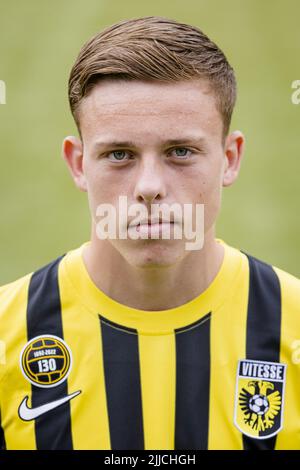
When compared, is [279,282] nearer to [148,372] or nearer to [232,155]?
[232,155]

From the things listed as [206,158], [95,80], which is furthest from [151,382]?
[95,80]

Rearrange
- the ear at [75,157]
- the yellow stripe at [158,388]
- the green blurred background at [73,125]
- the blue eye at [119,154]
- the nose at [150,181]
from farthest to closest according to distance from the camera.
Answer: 1. the green blurred background at [73,125]
2. the ear at [75,157]
3. the yellow stripe at [158,388]
4. the blue eye at [119,154]
5. the nose at [150,181]

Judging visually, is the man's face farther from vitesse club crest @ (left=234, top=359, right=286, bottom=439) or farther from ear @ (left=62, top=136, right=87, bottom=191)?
vitesse club crest @ (left=234, top=359, right=286, bottom=439)

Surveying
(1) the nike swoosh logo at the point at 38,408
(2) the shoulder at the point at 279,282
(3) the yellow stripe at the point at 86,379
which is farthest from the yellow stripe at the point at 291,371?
(1) the nike swoosh logo at the point at 38,408

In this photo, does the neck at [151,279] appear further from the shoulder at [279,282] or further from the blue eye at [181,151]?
the blue eye at [181,151]

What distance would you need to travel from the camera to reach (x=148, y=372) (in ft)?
9.17

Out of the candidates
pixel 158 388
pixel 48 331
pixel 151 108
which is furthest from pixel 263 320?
pixel 151 108

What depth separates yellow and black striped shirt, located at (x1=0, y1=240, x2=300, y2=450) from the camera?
2750 millimetres

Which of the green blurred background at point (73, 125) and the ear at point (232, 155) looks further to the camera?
the green blurred background at point (73, 125)

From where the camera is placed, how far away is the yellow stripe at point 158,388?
108 inches

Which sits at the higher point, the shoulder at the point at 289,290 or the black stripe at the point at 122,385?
the shoulder at the point at 289,290

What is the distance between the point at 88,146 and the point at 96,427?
37.4 inches

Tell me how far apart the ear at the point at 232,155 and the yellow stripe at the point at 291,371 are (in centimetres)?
49

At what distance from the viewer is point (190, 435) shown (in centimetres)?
274
